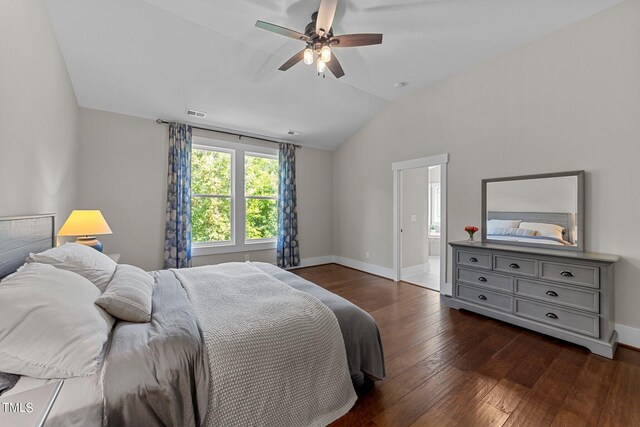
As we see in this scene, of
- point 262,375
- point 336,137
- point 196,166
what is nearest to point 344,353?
point 262,375

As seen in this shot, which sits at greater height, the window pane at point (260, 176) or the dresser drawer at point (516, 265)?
the window pane at point (260, 176)

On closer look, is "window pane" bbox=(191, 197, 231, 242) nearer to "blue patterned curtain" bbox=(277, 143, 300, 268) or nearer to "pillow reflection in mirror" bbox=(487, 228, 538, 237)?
"blue patterned curtain" bbox=(277, 143, 300, 268)

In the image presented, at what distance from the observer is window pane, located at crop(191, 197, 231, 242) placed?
4.47m

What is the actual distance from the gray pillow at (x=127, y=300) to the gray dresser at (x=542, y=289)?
328 centimetres

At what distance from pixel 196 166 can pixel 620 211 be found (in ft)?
17.9

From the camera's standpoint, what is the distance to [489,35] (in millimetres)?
2863

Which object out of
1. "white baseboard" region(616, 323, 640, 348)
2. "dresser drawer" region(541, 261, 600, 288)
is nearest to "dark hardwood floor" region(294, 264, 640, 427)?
"white baseboard" region(616, 323, 640, 348)

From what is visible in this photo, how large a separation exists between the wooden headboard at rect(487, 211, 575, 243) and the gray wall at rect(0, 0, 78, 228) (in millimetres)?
4550

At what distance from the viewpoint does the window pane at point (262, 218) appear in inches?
199

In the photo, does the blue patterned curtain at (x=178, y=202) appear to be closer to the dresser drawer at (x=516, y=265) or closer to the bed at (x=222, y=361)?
the bed at (x=222, y=361)

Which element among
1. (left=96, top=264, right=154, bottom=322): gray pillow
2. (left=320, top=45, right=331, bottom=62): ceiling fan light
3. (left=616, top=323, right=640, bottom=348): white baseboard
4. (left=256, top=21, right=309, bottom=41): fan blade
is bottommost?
(left=616, top=323, right=640, bottom=348): white baseboard

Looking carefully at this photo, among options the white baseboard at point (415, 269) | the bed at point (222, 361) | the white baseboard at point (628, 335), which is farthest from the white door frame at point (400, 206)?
the bed at point (222, 361)

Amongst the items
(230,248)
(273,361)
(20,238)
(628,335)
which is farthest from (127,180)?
(628,335)

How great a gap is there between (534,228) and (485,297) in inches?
38.2
